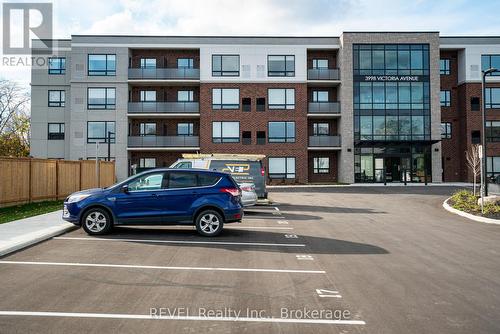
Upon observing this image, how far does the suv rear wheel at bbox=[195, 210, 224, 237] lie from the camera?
1024 cm

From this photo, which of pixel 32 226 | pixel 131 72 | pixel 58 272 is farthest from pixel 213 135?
pixel 58 272

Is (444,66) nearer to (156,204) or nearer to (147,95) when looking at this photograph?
(147,95)

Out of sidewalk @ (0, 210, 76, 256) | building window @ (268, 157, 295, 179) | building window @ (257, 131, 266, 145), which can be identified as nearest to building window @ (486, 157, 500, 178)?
building window @ (268, 157, 295, 179)

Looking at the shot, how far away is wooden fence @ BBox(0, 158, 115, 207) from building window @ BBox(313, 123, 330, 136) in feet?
73.9

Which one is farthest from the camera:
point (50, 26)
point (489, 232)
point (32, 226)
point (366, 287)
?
point (50, 26)

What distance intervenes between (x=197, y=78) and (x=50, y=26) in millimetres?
14909

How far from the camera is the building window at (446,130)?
134 ft

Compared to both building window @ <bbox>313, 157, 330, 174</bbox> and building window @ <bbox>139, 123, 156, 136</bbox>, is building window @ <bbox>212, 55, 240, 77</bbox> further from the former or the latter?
building window @ <bbox>313, 157, 330, 174</bbox>

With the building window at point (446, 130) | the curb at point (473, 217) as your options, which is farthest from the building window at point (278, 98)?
the curb at point (473, 217)

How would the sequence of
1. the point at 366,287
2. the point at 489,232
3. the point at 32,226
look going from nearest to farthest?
the point at 366,287, the point at 32,226, the point at 489,232

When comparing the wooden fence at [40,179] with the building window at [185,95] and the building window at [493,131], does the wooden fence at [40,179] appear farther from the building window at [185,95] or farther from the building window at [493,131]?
the building window at [493,131]

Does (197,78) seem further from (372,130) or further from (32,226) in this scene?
(32,226)

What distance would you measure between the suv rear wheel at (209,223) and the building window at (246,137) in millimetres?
27973

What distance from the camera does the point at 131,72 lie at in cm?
3769
